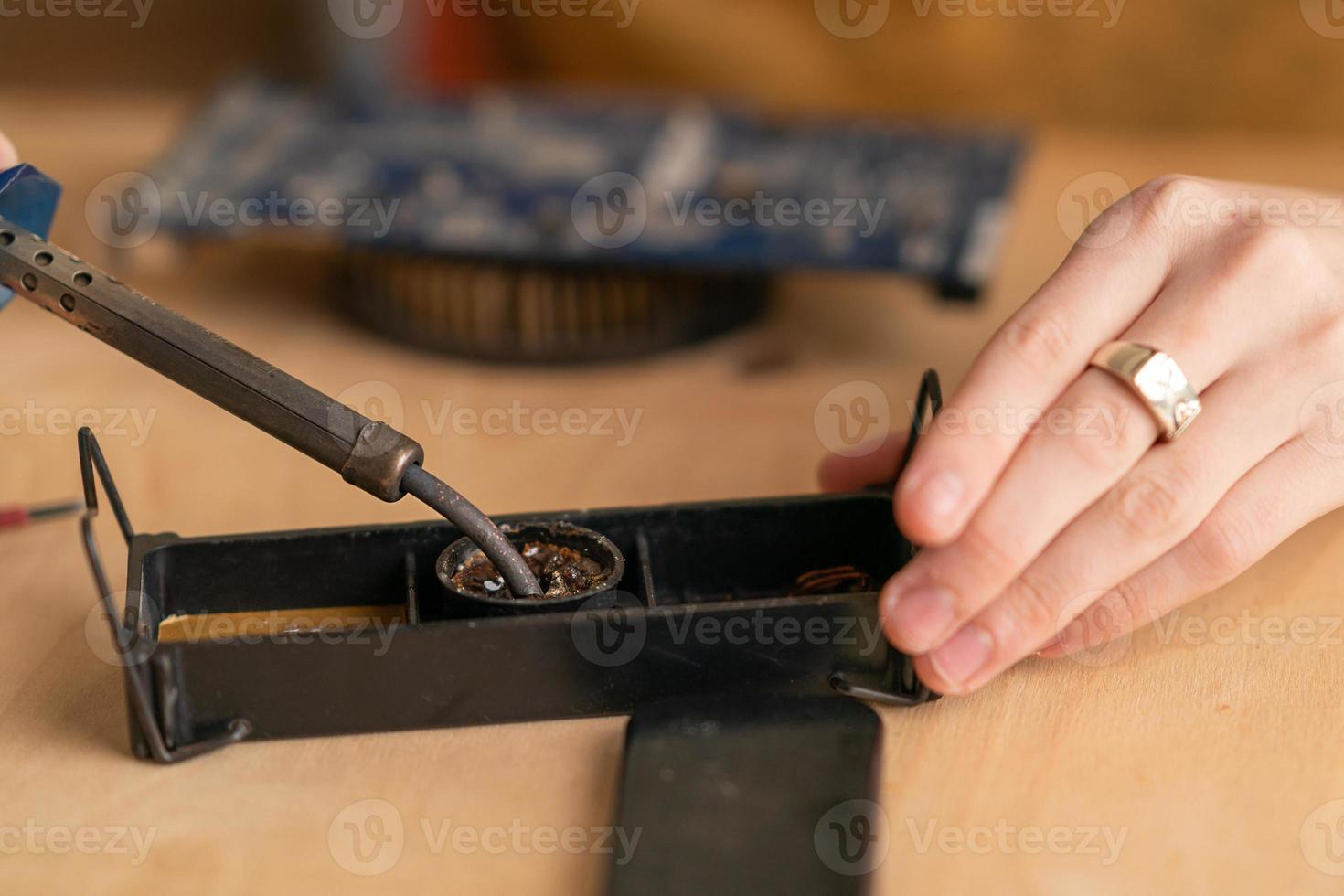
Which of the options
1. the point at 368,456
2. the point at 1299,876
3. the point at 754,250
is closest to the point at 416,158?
the point at 754,250

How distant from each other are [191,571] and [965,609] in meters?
0.41

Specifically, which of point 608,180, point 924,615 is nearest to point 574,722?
point 924,615

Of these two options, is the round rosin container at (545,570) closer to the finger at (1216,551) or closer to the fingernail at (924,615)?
the fingernail at (924,615)

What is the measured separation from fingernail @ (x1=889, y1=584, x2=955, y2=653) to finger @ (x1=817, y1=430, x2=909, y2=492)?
7.8 inches

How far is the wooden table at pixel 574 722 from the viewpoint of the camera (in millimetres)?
657

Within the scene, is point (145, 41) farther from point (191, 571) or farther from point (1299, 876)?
point (1299, 876)

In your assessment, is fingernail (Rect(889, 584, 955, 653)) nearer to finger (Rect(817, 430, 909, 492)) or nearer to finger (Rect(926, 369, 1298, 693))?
finger (Rect(926, 369, 1298, 693))

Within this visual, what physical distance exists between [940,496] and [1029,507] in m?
0.05

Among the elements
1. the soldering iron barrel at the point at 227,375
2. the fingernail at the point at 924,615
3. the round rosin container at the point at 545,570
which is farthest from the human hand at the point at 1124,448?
the soldering iron barrel at the point at 227,375

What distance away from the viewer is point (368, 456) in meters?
0.68

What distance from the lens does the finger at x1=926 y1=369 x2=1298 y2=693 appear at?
711 millimetres

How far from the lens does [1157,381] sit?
0.72m

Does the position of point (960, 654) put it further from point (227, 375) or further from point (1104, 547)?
point (227, 375)

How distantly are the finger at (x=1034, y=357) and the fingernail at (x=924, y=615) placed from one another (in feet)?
0.09
